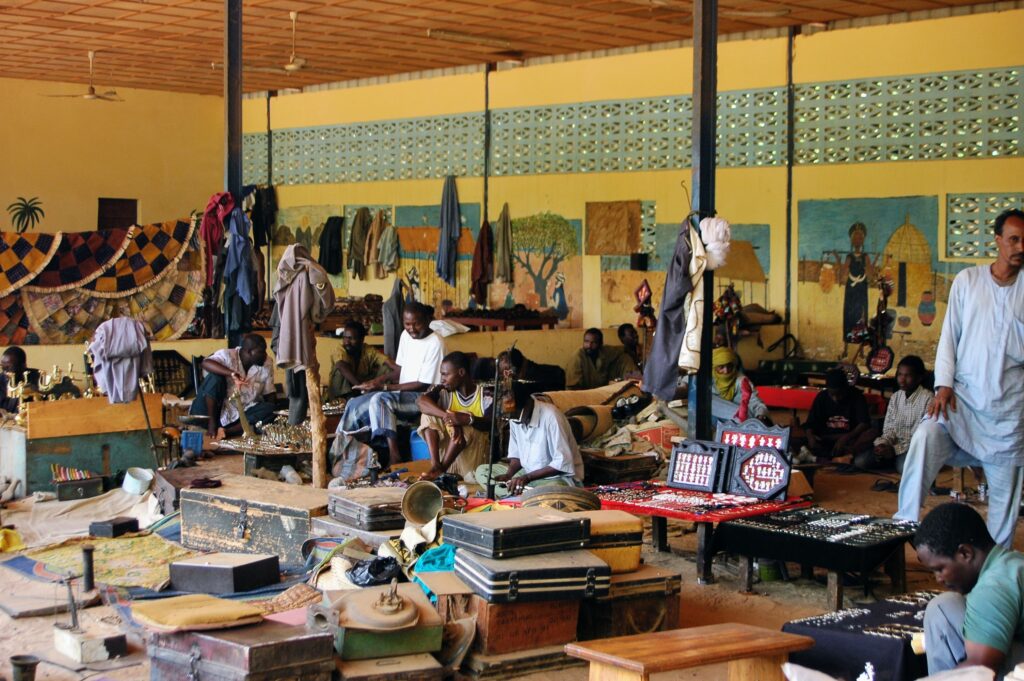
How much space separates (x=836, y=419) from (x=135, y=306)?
769 centimetres

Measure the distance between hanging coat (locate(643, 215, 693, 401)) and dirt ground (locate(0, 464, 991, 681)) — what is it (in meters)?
1.12

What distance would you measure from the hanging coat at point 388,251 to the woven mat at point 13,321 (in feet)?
19.6

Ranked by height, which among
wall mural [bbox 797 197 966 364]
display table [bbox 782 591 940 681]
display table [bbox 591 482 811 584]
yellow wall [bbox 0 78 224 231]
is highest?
yellow wall [bbox 0 78 224 231]

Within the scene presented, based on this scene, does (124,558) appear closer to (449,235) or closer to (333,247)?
(449,235)

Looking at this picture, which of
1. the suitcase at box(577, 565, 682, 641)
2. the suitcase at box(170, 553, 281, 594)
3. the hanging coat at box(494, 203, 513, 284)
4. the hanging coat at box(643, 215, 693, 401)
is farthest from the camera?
the hanging coat at box(494, 203, 513, 284)

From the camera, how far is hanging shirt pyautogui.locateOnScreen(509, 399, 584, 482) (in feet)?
27.0

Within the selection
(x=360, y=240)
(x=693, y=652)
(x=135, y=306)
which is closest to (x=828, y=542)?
(x=693, y=652)

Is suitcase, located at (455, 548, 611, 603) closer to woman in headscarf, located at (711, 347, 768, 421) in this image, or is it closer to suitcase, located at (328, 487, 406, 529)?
suitcase, located at (328, 487, 406, 529)

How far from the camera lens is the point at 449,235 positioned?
1767cm

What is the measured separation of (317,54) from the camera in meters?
17.0

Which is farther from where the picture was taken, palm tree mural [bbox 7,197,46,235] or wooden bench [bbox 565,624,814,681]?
palm tree mural [bbox 7,197,46,235]

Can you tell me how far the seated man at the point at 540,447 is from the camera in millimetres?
8164

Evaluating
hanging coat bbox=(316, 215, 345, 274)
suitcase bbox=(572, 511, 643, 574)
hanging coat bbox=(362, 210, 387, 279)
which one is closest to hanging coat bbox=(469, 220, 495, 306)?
hanging coat bbox=(362, 210, 387, 279)

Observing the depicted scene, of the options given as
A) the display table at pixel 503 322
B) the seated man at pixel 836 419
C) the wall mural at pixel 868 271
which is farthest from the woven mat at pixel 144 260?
the seated man at pixel 836 419
